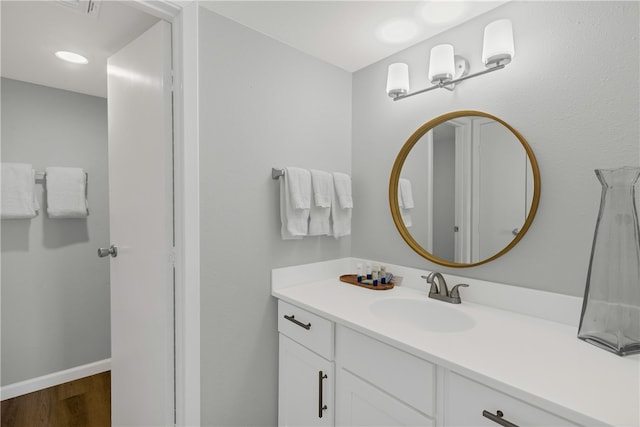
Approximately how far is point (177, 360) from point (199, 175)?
0.82m

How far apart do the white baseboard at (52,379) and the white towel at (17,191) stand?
3.85 ft

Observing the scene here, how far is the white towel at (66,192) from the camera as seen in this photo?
2.17 metres

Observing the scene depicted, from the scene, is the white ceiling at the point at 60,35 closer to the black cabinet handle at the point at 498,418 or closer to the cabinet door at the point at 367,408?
the cabinet door at the point at 367,408

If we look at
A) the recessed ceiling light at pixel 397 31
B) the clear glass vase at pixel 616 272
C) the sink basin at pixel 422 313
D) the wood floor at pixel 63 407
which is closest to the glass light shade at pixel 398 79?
the recessed ceiling light at pixel 397 31

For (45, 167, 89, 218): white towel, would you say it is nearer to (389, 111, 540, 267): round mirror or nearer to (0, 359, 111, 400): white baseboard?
(0, 359, 111, 400): white baseboard

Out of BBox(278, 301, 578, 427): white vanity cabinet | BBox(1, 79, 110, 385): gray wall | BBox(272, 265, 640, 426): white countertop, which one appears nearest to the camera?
BBox(272, 265, 640, 426): white countertop

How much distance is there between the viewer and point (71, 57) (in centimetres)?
181

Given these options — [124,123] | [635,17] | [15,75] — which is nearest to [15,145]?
[15,75]

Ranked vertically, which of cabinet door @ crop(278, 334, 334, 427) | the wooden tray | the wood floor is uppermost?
the wooden tray

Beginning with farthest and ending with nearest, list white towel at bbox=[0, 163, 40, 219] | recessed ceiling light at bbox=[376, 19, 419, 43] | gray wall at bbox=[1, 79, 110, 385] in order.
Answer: gray wall at bbox=[1, 79, 110, 385]
white towel at bbox=[0, 163, 40, 219]
recessed ceiling light at bbox=[376, 19, 419, 43]

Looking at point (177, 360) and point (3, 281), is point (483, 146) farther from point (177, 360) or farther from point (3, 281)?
point (3, 281)

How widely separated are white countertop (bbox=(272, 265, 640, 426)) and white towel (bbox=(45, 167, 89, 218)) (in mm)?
1945

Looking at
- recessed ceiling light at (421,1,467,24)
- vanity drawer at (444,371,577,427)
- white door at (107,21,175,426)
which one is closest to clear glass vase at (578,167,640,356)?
vanity drawer at (444,371,577,427)

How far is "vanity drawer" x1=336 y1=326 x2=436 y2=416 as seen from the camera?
1.00 meters
